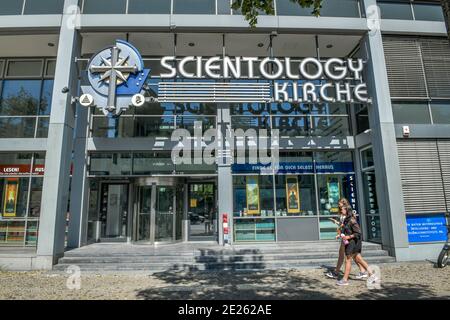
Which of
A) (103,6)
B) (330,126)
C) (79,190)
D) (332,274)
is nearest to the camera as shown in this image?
(332,274)

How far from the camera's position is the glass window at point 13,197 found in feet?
39.2

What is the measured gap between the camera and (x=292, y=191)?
12.5 meters

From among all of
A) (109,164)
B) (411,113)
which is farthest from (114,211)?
(411,113)

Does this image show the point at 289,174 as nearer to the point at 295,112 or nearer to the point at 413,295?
the point at 295,112

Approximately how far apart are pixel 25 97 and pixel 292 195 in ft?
39.6

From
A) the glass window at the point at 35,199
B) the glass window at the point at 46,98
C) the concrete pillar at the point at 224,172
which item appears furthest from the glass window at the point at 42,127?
the concrete pillar at the point at 224,172

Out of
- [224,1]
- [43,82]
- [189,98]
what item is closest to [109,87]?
[189,98]

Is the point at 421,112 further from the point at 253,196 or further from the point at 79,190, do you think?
the point at 79,190

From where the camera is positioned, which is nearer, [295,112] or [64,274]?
[64,274]

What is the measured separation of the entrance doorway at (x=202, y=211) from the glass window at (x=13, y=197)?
6.48 metres

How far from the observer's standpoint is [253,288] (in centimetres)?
707

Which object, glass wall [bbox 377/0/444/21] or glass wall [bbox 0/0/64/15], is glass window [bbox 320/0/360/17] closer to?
glass wall [bbox 377/0/444/21]

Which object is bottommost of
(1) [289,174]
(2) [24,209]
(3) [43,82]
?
(2) [24,209]

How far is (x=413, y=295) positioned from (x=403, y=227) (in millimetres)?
4310
